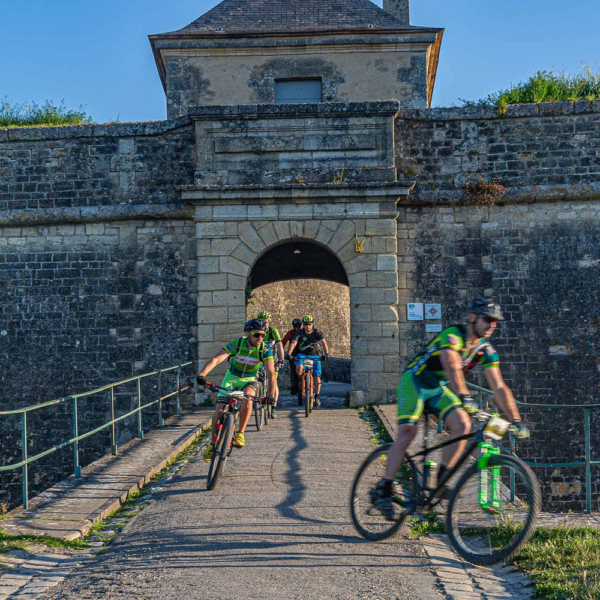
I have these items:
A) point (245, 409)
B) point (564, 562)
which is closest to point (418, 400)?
point (564, 562)

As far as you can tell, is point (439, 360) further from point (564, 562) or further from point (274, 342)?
point (274, 342)

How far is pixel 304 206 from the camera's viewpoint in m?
12.9

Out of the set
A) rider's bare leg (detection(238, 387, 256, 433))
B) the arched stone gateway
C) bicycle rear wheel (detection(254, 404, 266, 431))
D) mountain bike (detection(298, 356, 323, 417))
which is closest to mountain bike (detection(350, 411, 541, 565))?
rider's bare leg (detection(238, 387, 256, 433))

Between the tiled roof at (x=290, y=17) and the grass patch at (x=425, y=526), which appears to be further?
the tiled roof at (x=290, y=17)

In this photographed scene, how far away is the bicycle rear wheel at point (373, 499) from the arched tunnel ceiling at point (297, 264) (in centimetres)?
1009

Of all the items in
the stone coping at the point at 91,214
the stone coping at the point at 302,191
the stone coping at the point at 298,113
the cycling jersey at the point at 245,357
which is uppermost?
the stone coping at the point at 298,113

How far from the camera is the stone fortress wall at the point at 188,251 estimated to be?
12.9 meters

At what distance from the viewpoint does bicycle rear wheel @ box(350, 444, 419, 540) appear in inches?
196

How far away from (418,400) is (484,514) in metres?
0.85

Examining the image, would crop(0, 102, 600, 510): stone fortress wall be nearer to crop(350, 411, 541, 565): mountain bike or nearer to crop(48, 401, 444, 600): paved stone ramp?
crop(48, 401, 444, 600): paved stone ramp

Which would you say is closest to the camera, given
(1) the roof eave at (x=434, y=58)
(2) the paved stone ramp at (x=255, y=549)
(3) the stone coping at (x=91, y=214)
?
(2) the paved stone ramp at (x=255, y=549)

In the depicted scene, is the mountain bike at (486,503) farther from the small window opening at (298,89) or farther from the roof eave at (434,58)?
the roof eave at (434,58)

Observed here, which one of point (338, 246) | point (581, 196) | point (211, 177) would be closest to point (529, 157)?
point (581, 196)

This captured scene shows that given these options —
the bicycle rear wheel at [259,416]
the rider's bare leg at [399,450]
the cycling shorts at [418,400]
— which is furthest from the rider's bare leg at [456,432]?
the bicycle rear wheel at [259,416]
